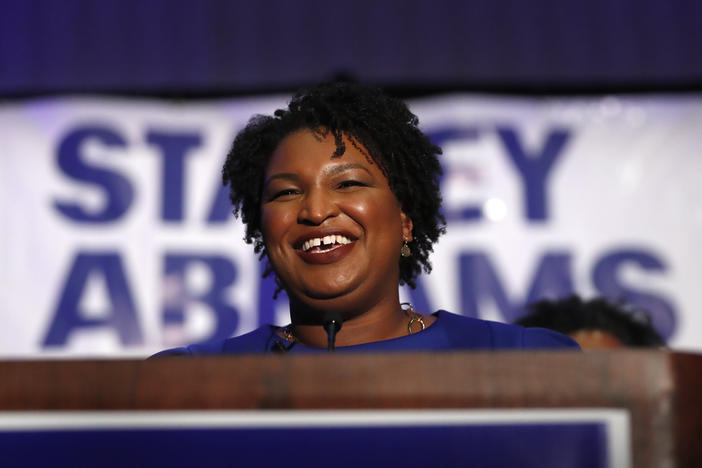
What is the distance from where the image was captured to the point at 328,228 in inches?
61.4

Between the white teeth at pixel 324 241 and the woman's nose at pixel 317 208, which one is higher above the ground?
the woman's nose at pixel 317 208

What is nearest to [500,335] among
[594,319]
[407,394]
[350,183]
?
[350,183]

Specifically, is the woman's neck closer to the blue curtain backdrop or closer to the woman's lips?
the woman's lips

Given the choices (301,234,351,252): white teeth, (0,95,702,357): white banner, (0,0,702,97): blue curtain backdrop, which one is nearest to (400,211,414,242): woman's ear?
(301,234,351,252): white teeth

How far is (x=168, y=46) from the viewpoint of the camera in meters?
3.97

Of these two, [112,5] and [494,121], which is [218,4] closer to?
[112,5]

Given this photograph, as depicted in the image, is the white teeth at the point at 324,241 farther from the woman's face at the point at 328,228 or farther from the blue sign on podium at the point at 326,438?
the blue sign on podium at the point at 326,438

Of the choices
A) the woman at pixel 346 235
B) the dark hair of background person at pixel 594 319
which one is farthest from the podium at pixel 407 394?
the dark hair of background person at pixel 594 319

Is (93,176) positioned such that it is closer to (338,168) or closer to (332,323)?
(338,168)

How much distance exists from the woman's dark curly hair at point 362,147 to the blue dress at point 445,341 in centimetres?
28

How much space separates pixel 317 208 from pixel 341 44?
2556 millimetres

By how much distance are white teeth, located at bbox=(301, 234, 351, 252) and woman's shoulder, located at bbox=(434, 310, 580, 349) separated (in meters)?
0.26

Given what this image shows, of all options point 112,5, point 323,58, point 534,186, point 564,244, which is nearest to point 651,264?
point 564,244

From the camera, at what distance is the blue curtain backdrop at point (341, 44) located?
389 cm
